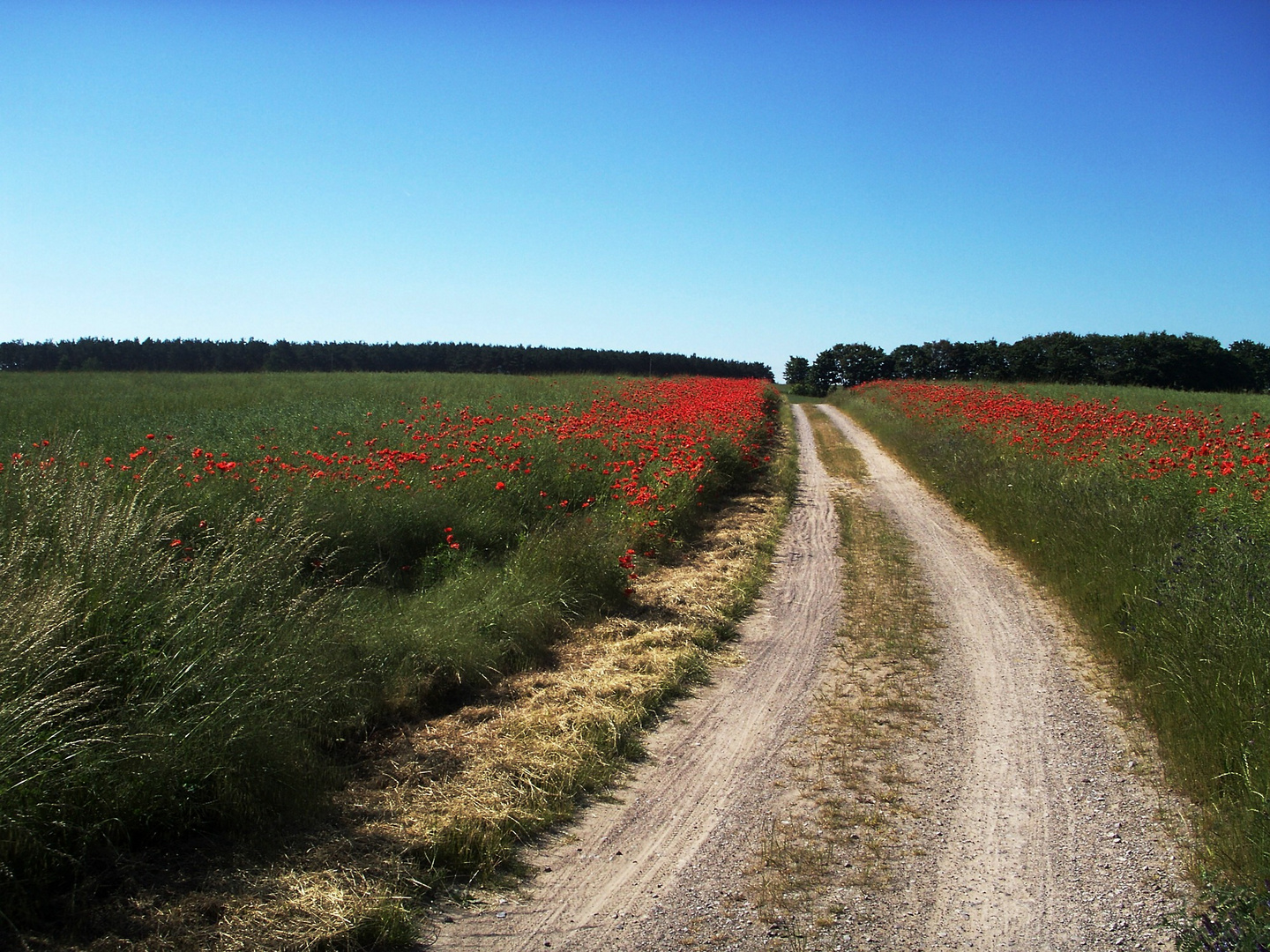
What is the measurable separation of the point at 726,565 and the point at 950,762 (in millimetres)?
4585

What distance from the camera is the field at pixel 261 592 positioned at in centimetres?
308

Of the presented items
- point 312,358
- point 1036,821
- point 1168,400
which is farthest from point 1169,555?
point 312,358

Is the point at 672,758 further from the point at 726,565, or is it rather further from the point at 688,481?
the point at 688,481

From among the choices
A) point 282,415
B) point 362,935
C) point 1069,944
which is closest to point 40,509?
point 362,935

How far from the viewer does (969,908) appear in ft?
9.92

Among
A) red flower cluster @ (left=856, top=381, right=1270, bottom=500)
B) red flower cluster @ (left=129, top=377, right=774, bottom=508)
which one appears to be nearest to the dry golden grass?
red flower cluster @ (left=129, top=377, right=774, bottom=508)

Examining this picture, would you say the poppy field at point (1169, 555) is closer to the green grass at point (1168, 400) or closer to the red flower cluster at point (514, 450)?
the green grass at point (1168, 400)

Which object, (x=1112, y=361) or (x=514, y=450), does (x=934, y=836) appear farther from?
(x=1112, y=361)

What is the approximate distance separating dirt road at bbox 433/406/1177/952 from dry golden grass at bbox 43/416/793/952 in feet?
0.75

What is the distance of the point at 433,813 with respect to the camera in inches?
143

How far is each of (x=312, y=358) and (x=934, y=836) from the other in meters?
51.7

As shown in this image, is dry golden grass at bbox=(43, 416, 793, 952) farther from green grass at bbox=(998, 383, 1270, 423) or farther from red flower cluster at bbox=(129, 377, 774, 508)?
green grass at bbox=(998, 383, 1270, 423)

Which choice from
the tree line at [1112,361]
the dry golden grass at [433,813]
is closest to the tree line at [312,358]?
the tree line at [1112,361]

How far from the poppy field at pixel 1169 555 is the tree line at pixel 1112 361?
29.2m
